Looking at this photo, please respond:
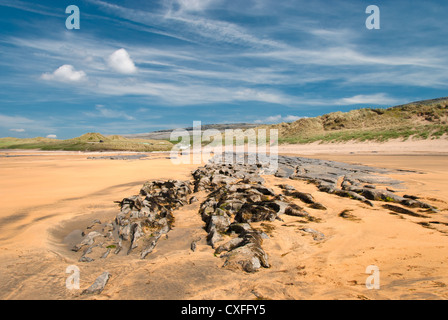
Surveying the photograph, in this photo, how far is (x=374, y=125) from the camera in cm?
5075

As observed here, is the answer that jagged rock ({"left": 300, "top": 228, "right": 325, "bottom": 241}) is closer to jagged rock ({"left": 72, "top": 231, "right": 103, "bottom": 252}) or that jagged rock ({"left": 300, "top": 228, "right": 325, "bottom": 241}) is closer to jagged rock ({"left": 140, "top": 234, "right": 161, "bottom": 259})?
jagged rock ({"left": 140, "top": 234, "right": 161, "bottom": 259})

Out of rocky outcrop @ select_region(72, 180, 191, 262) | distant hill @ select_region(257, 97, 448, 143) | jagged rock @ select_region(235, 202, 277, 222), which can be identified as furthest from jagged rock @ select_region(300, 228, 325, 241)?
distant hill @ select_region(257, 97, 448, 143)

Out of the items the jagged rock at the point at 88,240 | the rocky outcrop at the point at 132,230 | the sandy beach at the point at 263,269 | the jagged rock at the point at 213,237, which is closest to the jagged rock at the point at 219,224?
the jagged rock at the point at 213,237

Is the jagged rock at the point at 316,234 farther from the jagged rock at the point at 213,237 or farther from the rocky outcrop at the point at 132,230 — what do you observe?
the rocky outcrop at the point at 132,230

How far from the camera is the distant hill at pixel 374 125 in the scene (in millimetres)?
30916

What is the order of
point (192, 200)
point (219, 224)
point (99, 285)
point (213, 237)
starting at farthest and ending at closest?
point (192, 200)
point (219, 224)
point (213, 237)
point (99, 285)

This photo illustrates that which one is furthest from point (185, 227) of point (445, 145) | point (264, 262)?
point (445, 145)

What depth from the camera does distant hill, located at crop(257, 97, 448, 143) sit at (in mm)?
30916

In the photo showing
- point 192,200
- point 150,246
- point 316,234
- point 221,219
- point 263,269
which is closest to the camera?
point 263,269

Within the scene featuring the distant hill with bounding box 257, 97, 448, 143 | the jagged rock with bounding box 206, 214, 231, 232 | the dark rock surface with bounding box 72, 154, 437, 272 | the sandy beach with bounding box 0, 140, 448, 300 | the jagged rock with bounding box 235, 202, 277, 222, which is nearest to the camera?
the sandy beach with bounding box 0, 140, 448, 300

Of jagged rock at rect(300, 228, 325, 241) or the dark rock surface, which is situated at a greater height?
the dark rock surface

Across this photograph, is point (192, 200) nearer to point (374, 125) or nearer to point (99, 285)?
point (99, 285)

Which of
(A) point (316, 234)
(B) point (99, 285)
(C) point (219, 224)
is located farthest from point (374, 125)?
(B) point (99, 285)
